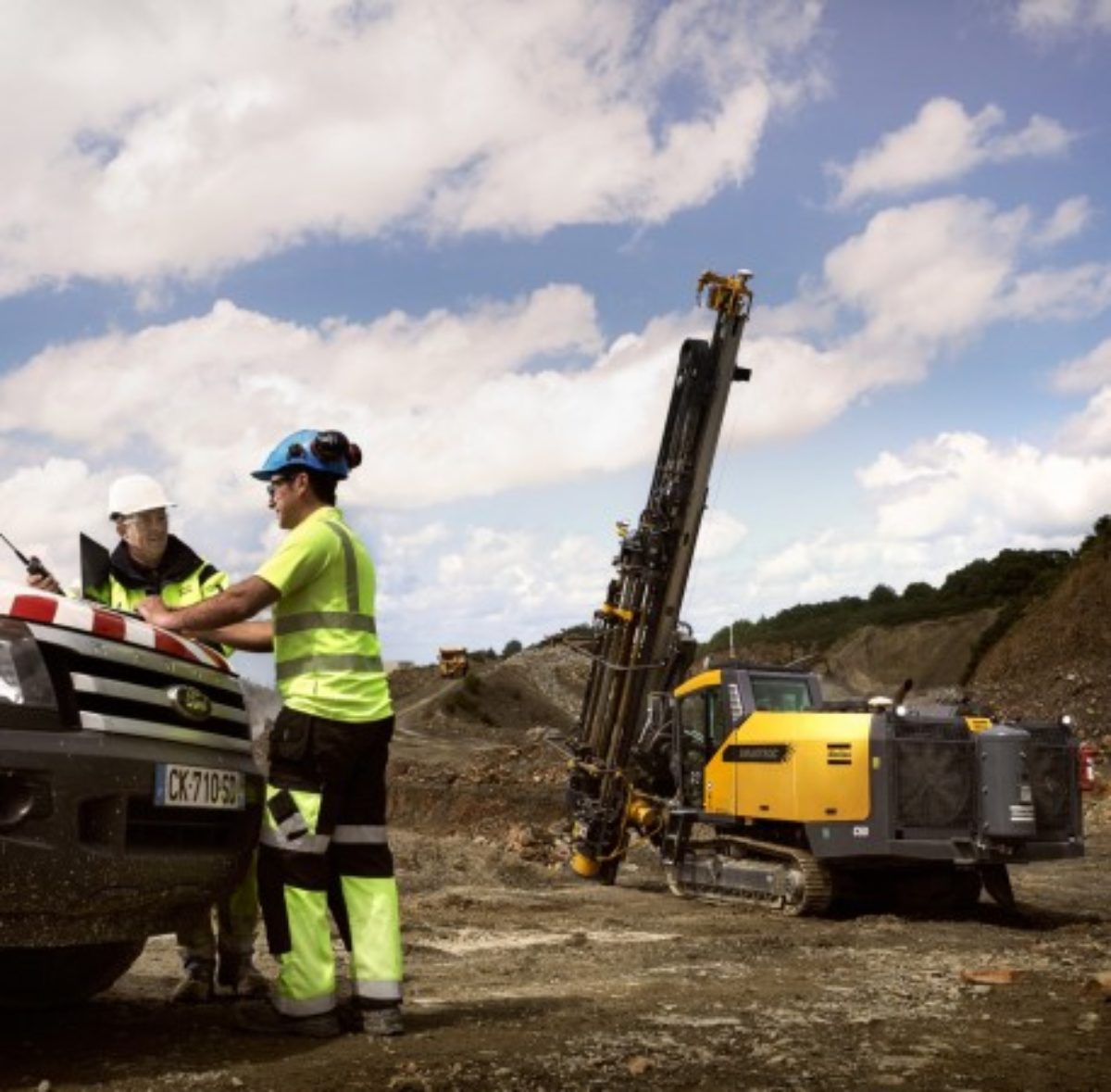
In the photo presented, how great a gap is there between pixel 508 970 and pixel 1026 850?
5052mm

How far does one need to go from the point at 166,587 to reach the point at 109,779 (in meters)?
2.03

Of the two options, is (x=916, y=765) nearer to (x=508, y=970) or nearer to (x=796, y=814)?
(x=796, y=814)

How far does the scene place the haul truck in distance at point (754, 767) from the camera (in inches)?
462

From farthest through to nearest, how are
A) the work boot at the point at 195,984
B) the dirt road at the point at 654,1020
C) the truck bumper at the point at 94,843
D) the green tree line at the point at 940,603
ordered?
the green tree line at the point at 940,603
the work boot at the point at 195,984
the dirt road at the point at 654,1020
the truck bumper at the point at 94,843

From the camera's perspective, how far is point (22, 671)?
4777mm

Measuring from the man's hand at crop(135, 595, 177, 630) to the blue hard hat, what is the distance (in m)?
0.66

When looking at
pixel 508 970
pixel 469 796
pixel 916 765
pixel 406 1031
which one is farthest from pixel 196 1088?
pixel 469 796

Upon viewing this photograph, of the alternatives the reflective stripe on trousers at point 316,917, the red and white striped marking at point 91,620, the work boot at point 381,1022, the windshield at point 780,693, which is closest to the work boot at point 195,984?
the reflective stripe on trousers at point 316,917

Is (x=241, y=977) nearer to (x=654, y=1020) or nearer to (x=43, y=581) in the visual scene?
(x=654, y=1020)

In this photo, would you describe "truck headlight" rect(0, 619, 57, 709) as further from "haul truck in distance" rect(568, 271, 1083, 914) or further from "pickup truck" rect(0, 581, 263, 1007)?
"haul truck in distance" rect(568, 271, 1083, 914)

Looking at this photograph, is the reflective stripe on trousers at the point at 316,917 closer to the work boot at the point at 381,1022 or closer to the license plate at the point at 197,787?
the work boot at the point at 381,1022

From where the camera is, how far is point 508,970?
8234 mm

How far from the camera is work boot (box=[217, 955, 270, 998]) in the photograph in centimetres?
673

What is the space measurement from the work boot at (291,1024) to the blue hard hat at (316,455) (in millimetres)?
1966
